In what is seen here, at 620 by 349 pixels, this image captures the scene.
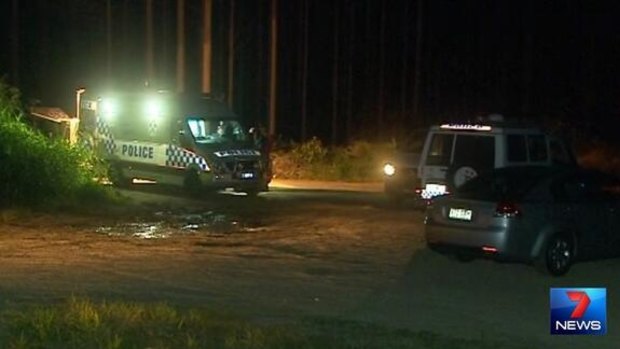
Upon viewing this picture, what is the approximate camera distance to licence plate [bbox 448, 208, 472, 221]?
1662 centimetres

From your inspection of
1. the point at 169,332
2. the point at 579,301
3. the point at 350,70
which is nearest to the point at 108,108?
the point at 169,332

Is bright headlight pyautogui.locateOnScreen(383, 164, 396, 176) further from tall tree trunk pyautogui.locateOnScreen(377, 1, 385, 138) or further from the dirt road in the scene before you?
tall tree trunk pyautogui.locateOnScreen(377, 1, 385, 138)

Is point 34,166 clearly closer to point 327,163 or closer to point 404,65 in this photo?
point 327,163

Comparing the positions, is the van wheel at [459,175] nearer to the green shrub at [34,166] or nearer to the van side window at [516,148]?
the van side window at [516,148]

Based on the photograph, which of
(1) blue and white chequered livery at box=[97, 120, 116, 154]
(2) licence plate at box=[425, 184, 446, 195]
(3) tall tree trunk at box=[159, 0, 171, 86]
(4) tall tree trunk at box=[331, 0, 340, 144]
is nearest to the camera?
(2) licence plate at box=[425, 184, 446, 195]

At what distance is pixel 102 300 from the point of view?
13.3m

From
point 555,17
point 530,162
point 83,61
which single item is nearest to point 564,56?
point 555,17

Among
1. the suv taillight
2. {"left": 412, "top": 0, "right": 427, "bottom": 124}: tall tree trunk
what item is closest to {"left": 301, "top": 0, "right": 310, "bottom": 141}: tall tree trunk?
{"left": 412, "top": 0, "right": 427, "bottom": 124}: tall tree trunk

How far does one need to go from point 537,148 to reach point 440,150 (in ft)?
5.57

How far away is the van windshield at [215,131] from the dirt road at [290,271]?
15.2 feet

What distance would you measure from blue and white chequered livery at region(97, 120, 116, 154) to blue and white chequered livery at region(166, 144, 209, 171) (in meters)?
2.25

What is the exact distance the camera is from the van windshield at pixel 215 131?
A: 95.2 feet

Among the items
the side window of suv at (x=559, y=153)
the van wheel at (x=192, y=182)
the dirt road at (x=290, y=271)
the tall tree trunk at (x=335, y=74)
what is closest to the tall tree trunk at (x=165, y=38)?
the tall tree trunk at (x=335, y=74)

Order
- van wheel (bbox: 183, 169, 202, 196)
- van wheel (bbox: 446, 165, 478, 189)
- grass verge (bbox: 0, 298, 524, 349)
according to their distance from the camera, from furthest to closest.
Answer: van wheel (bbox: 183, 169, 202, 196) < van wheel (bbox: 446, 165, 478, 189) < grass verge (bbox: 0, 298, 524, 349)
